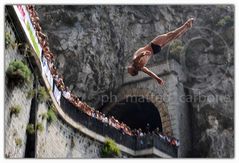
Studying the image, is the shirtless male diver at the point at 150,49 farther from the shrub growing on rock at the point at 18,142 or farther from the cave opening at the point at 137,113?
the shrub growing on rock at the point at 18,142

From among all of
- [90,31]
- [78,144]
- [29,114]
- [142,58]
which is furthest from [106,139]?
[90,31]

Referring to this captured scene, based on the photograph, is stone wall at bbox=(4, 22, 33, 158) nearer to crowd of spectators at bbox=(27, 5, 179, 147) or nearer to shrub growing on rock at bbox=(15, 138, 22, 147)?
shrub growing on rock at bbox=(15, 138, 22, 147)

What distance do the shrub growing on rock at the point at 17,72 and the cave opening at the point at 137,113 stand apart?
25.5ft

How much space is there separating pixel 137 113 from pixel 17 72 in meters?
10.2

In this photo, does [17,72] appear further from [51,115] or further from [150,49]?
[150,49]

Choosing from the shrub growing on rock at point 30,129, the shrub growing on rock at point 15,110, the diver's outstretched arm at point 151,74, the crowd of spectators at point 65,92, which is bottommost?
the shrub growing on rock at point 30,129

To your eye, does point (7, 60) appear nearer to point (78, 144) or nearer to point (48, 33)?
point (78, 144)

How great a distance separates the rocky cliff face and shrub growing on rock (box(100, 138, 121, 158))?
9.55 feet

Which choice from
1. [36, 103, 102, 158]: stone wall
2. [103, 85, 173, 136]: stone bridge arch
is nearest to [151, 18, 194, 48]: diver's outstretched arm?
[103, 85, 173, 136]: stone bridge arch

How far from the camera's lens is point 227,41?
18188 mm

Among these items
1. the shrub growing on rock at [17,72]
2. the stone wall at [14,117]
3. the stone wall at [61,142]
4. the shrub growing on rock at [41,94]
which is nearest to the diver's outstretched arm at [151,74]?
the stone wall at [61,142]

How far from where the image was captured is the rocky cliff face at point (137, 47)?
18.7m

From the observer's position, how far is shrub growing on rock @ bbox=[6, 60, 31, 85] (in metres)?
10.5

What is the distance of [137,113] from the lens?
2022 centimetres
